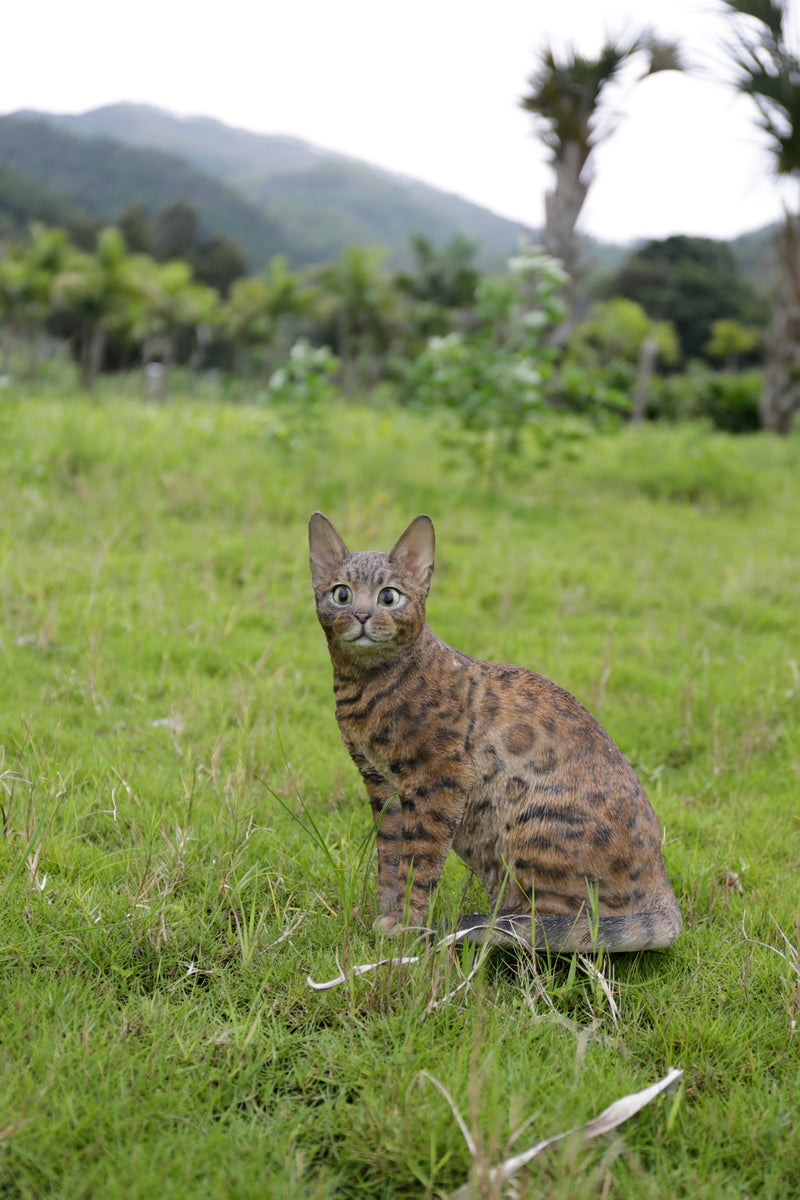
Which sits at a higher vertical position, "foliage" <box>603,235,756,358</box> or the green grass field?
"foliage" <box>603,235,756,358</box>

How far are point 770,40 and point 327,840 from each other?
17.1 meters

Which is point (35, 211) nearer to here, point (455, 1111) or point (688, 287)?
point (688, 287)

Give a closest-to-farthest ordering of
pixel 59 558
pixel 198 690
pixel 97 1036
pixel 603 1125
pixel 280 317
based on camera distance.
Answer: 1. pixel 603 1125
2. pixel 97 1036
3. pixel 198 690
4. pixel 59 558
5. pixel 280 317

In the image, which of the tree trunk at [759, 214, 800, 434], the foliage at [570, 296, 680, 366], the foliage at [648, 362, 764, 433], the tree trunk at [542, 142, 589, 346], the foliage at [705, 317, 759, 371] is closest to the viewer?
the tree trunk at [542, 142, 589, 346]

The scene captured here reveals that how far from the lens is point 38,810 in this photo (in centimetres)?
290

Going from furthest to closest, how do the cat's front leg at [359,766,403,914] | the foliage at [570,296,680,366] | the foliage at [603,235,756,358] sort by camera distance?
the foliage at [603,235,756,358]
the foliage at [570,296,680,366]
the cat's front leg at [359,766,403,914]

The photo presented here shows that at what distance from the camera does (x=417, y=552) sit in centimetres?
246

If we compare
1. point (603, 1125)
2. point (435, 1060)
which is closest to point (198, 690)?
point (435, 1060)

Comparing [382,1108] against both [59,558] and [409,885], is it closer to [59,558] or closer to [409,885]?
[409,885]

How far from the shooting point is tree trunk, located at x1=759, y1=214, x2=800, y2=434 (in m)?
15.4

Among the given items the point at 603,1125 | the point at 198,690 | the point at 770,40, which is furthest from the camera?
the point at 770,40

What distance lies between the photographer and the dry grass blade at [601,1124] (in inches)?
62.9

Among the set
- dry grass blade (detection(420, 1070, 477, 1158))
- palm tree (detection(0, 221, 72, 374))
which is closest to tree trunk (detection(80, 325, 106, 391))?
palm tree (detection(0, 221, 72, 374))

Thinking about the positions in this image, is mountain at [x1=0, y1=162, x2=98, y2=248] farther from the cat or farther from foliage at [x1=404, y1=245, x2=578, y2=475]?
the cat
